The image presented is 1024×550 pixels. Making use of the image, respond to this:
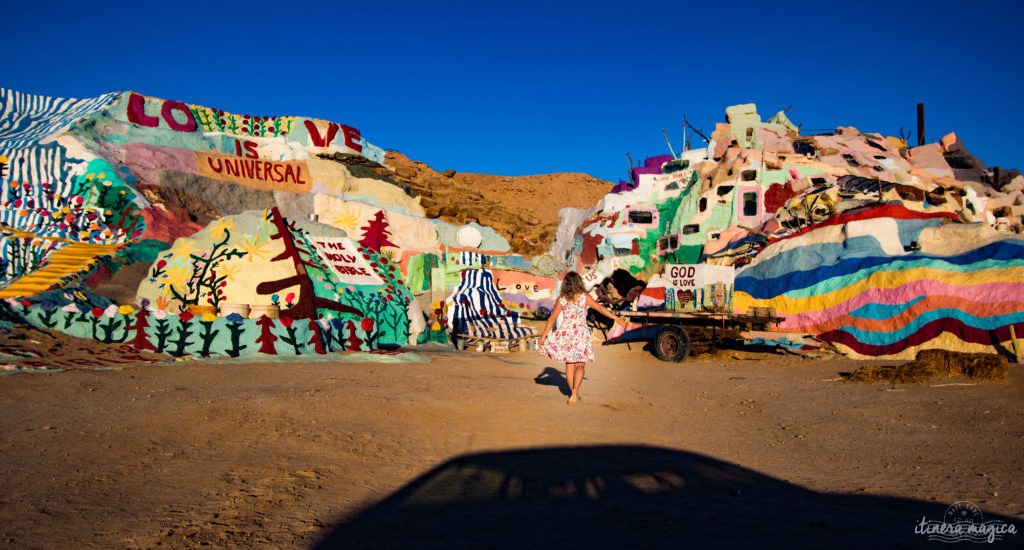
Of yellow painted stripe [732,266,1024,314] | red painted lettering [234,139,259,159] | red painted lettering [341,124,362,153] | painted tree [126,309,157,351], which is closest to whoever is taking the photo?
painted tree [126,309,157,351]

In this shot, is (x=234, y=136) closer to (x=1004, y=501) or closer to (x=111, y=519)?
(x=111, y=519)

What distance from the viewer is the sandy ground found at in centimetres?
280

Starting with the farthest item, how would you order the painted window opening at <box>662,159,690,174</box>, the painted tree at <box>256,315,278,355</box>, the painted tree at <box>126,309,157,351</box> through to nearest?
the painted window opening at <box>662,159,690,174</box>, the painted tree at <box>256,315,278,355</box>, the painted tree at <box>126,309,157,351</box>

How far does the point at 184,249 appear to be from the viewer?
Result: 12.2 metres

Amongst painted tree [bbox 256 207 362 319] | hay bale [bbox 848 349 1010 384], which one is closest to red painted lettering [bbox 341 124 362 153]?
painted tree [bbox 256 207 362 319]

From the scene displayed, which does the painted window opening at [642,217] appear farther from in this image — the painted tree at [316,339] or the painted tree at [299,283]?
the painted tree at [316,339]

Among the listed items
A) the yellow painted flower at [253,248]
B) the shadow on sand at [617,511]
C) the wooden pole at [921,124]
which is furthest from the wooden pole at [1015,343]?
the wooden pole at [921,124]

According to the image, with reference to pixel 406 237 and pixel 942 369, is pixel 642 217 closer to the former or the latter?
pixel 406 237

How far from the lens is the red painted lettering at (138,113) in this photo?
1000 inches

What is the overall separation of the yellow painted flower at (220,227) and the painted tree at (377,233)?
12120 mm

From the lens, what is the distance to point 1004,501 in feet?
10.7

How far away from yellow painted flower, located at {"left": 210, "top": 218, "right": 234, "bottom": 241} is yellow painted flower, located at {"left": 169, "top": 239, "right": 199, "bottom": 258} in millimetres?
418

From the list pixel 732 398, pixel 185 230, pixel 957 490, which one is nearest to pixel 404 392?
pixel 732 398

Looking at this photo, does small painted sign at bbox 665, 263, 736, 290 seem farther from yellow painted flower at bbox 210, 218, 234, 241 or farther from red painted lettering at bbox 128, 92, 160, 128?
red painted lettering at bbox 128, 92, 160, 128
